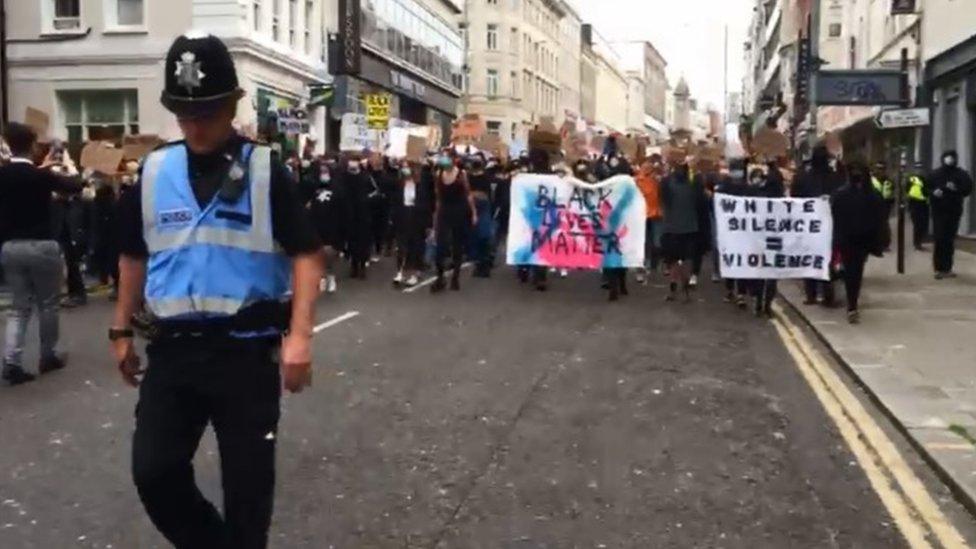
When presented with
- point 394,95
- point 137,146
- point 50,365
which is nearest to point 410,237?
point 137,146

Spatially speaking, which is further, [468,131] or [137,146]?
[468,131]

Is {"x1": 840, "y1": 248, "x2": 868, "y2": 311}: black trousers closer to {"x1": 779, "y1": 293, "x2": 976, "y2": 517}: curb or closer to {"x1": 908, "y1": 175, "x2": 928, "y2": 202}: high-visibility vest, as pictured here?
{"x1": 779, "y1": 293, "x2": 976, "y2": 517}: curb

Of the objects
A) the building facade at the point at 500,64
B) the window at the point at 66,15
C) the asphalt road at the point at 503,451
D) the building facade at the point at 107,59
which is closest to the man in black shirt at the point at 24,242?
the asphalt road at the point at 503,451

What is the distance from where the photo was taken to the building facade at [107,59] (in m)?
37.3

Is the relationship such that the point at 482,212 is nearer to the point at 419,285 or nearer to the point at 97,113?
the point at 419,285

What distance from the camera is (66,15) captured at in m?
38.8

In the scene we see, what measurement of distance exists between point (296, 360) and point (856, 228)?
11.2m

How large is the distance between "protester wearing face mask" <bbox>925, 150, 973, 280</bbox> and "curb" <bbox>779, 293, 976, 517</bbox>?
21.4 feet

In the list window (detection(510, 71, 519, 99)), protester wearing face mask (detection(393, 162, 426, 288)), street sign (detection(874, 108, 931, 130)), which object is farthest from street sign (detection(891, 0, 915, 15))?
window (detection(510, 71, 519, 99))

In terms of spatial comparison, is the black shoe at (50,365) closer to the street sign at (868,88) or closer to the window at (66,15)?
the street sign at (868,88)

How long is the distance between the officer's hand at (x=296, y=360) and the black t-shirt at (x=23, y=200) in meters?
6.60

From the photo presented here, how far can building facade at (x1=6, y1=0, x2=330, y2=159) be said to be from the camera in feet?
122

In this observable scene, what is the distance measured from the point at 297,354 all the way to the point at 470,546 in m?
2.00

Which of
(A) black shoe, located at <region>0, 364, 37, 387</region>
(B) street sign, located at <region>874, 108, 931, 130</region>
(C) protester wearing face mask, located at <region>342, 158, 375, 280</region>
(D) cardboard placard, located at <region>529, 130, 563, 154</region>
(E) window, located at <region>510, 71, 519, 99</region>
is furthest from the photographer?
(E) window, located at <region>510, 71, 519, 99</region>
